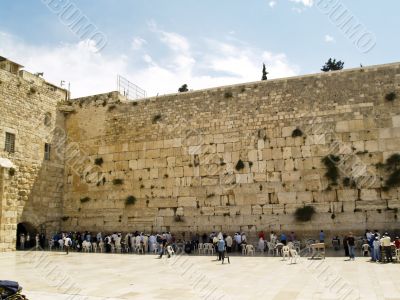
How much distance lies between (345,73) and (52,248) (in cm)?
1556

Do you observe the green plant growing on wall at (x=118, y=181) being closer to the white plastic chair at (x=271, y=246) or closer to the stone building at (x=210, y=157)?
the stone building at (x=210, y=157)

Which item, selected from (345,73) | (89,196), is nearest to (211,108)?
(345,73)

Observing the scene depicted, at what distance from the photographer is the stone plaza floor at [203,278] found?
7723 millimetres

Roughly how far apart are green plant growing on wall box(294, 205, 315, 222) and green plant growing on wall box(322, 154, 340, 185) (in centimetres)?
141

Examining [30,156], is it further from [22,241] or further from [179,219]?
[179,219]

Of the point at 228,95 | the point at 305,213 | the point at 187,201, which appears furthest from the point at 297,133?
the point at 187,201

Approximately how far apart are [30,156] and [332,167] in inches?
549

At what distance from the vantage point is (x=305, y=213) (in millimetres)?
15844

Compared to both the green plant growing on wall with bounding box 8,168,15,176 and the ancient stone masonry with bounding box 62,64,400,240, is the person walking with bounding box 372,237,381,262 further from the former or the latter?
the green plant growing on wall with bounding box 8,168,15,176

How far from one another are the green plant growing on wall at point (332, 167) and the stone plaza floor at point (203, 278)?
11.9 ft

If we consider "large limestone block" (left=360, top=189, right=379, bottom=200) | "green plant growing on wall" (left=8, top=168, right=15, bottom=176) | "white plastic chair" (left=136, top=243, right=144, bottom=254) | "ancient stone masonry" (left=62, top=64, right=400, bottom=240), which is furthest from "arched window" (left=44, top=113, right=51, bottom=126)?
"large limestone block" (left=360, top=189, right=379, bottom=200)

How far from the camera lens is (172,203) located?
59.2 ft

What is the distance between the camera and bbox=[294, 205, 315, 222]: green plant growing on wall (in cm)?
1578

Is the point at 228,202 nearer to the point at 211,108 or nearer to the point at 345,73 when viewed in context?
the point at 211,108
